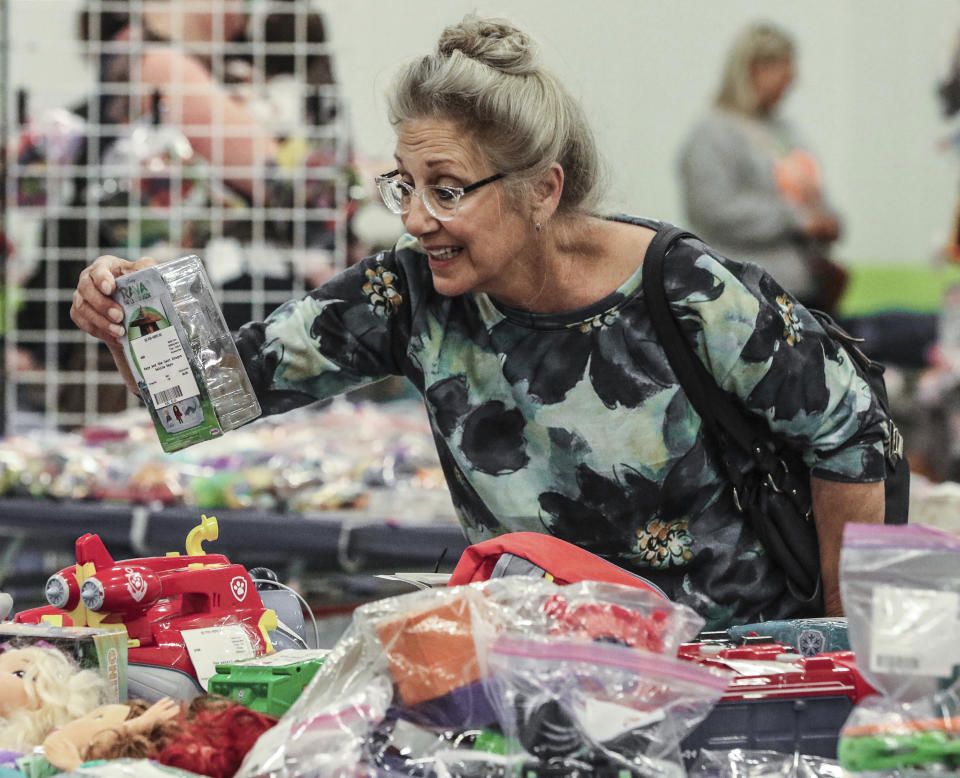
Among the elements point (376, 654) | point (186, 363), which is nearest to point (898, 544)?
point (376, 654)

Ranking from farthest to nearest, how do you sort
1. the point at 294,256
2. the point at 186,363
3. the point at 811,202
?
the point at 811,202, the point at 294,256, the point at 186,363

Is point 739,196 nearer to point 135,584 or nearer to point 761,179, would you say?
point 761,179

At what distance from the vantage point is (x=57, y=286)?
151 inches

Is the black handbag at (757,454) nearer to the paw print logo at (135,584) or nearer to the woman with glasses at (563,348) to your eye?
the woman with glasses at (563,348)

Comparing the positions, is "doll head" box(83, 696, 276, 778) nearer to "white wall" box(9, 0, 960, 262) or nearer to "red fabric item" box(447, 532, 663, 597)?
"red fabric item" box(447, 532, 663, 597)

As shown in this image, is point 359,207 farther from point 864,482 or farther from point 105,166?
point 864,482

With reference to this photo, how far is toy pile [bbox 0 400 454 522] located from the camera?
128 inches

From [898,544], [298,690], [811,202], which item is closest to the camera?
[898,544]

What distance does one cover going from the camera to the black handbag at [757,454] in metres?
1.65

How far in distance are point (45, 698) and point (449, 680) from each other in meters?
0.37

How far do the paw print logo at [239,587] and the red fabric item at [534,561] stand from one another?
30cm

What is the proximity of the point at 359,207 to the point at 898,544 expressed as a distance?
2.84m

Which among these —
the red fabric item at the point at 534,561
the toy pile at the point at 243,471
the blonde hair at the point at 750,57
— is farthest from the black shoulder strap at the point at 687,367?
the blonde hair at the point at 750,57

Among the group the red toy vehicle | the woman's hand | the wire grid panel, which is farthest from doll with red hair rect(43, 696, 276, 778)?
the wire grid panel
